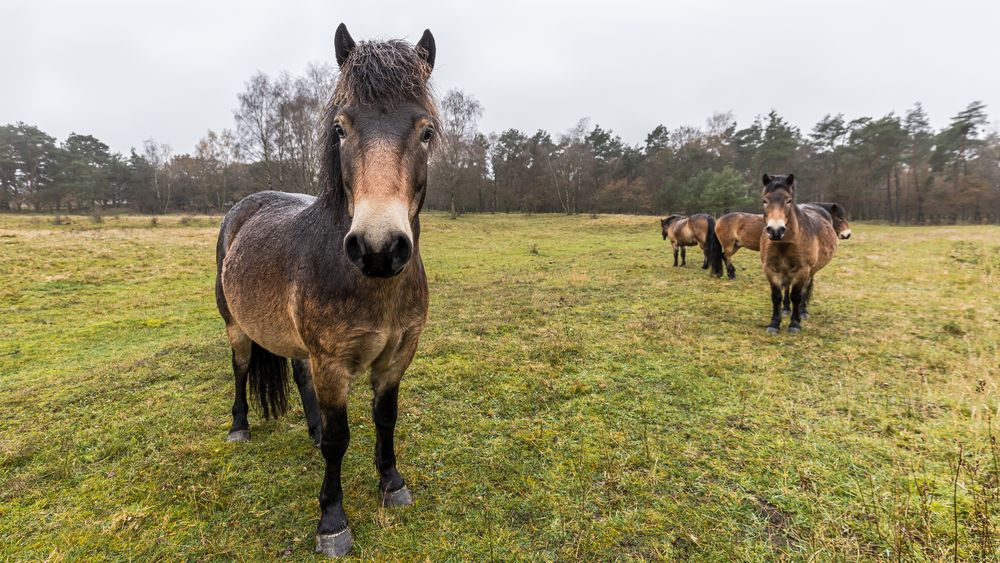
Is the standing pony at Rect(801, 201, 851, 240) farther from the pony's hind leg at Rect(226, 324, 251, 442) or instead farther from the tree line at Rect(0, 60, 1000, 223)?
the tree line at Rect(0, 60, 1000, 223)

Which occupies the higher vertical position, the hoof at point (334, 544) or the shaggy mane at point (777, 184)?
the shaggy mane at point (777, 184)

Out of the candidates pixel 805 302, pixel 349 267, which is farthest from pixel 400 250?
pixel 805 302

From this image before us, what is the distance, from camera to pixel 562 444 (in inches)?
132

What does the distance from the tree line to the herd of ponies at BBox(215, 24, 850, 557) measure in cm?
2753

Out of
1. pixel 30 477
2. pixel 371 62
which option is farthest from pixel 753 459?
pixel 30 477

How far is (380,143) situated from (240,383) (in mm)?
3195

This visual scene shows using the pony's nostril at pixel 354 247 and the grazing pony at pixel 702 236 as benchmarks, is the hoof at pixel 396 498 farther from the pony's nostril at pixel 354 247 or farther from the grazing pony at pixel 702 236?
the grazing pony at pixel 702 236

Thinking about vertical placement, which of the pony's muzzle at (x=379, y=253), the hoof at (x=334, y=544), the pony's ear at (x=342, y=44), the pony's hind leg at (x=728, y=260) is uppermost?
the pony's ear at (x=342, y=44)

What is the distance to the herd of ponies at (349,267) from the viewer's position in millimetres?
1712

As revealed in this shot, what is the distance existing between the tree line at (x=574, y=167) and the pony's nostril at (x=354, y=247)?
1154 inches

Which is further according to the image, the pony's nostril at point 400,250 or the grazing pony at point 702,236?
the grazing pony at point 702,236

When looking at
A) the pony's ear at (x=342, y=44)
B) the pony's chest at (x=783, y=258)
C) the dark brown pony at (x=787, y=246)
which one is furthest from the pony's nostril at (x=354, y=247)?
the pony's chest at (x=783, y=258)

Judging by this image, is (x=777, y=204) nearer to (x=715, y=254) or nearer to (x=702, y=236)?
(x=715, y=254)

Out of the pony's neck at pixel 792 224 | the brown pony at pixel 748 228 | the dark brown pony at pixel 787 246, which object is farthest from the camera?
the brown pony at pixel 748 228
